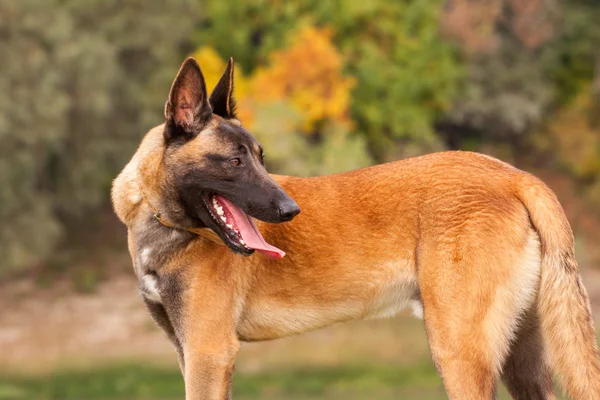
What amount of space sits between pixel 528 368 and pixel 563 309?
54 cm

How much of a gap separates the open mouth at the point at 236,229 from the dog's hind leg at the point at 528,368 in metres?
1.44

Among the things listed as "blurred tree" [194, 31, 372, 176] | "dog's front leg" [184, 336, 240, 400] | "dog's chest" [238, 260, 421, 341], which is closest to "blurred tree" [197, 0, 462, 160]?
"blurred tree" [194, 31, 372, 176]

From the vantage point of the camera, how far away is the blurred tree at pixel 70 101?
29344mm

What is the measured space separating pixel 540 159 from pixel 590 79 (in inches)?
158

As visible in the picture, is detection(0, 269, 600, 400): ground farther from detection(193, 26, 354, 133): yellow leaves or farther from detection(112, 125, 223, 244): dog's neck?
detection(112, 125, 223, 244): dog's neck

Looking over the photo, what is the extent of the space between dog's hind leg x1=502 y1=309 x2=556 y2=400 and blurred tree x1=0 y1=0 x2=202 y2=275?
896 inches

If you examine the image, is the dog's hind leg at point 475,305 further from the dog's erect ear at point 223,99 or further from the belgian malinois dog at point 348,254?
the dog's erect ear at point 223,99

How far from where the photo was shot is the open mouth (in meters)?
6.27

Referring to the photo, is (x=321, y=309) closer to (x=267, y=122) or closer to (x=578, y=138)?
(x=267, y=122)

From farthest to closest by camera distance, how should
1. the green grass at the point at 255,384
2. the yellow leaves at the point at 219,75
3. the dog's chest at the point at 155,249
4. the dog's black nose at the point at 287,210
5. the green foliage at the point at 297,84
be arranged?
the yellow leaves at the point at 219,75 → the green foliage at the point at 297,84 → the green grass at the point at 255,384 → the dog's chest at the point at 155,249 → the dog's black nose at the point at 287,210

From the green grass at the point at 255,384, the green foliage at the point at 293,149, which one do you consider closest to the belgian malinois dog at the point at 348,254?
the green grass at the point at 255,384

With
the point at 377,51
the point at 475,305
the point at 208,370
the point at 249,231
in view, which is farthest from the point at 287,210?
the point at 377,51

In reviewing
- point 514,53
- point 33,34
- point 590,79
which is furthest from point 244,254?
point 590,79

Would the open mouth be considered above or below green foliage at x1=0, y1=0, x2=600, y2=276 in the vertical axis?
above
